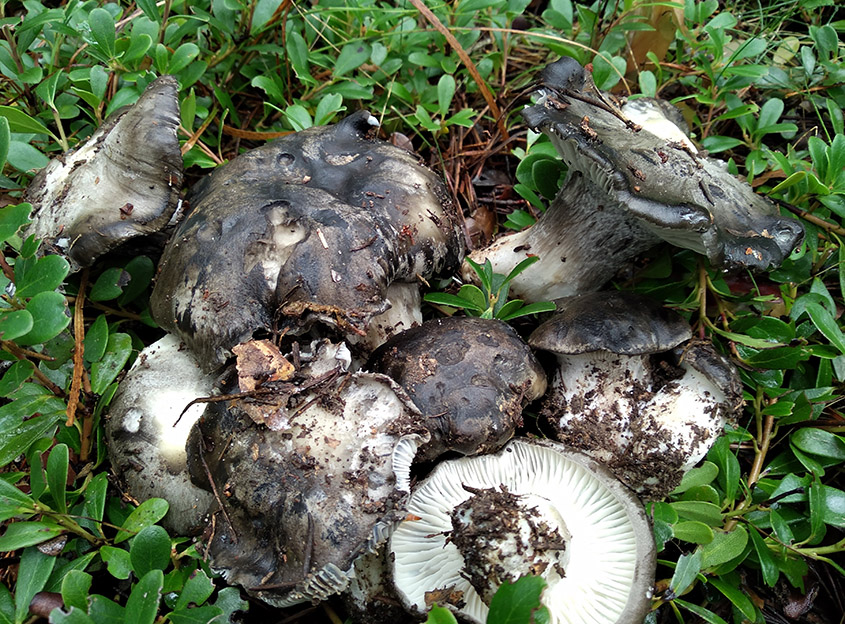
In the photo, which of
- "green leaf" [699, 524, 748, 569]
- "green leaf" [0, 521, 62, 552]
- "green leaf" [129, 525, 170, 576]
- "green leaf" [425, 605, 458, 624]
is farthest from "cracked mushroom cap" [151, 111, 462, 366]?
"green leaf" [699, 524, 748, 569]

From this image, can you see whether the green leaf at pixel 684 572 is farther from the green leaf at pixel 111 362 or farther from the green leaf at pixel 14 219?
the green leaf at pixel 14 219

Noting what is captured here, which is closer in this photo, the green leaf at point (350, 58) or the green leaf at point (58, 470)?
the green leaf at point (58, 470)

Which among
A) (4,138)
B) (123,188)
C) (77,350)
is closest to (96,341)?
→ (77,350)

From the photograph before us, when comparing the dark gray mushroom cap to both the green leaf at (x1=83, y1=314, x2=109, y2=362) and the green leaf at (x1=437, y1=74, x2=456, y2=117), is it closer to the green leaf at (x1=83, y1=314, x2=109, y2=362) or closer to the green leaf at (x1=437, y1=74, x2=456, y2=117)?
the green leaf at (x1=437, y1=74, x2=456, y2=117)

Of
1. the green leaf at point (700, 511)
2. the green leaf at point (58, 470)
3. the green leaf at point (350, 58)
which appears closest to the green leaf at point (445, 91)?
the green leaf at point (350, 58)

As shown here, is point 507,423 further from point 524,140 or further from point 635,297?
point 524,140

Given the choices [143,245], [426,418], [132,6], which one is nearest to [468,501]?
[426,418]
